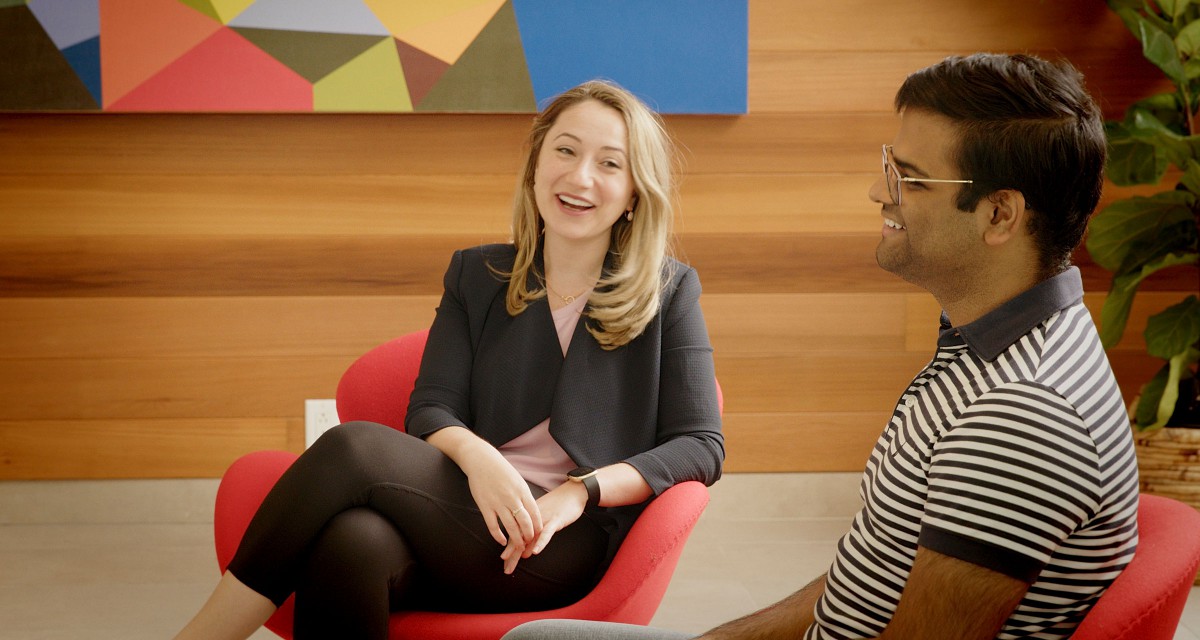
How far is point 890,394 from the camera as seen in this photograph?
3.48 m

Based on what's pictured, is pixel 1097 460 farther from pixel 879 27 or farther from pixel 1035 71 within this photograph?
pixel 879 27

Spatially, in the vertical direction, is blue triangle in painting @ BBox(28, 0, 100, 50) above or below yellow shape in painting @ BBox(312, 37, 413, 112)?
above

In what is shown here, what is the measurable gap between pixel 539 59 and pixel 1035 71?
2146 millimetres

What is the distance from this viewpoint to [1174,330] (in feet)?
9.91

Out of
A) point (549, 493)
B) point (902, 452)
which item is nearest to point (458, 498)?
point (549, 493)

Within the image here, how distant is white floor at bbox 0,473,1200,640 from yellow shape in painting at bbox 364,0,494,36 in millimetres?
1536

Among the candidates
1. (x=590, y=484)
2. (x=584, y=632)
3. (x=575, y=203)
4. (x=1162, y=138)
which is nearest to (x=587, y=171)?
(x=575, y=203)

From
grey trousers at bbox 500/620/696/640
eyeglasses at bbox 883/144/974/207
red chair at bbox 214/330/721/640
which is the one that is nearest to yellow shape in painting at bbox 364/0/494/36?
red chair at bbox 214/330/721/640

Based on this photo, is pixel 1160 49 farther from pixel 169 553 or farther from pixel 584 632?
pixel 169 553

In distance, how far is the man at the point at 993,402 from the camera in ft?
3.33

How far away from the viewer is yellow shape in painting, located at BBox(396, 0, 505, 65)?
3.14m

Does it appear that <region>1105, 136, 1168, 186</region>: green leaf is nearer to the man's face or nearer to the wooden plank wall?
the wooden plank wall

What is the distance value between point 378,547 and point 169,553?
1.70 metres

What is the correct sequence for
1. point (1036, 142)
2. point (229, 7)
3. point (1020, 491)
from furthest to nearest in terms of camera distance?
point (229, 7) < point (1036, 142) < point (1020, 491)
